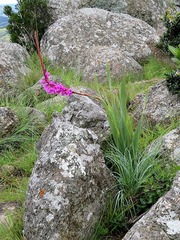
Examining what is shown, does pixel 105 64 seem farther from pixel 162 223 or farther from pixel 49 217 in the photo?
pixel 162 223

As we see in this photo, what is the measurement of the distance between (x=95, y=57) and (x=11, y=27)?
3354 millimetres

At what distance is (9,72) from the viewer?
8.52m

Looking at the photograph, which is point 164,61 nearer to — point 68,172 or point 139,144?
point 139,144

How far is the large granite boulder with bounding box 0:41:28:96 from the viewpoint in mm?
8102

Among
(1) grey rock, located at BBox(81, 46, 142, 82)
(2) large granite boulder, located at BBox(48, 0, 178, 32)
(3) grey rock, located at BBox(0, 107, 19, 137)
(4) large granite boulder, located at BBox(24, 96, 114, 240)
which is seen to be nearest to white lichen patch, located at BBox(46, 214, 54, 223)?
(4) large granite boulder, located at BBox(24, 96, 114, 240)

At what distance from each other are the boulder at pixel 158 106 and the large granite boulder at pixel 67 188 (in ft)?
5.65

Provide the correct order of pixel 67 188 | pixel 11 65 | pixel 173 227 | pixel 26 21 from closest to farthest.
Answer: pixel 173 227 → pixel 67 188 → pixel 11 65 → pixel 26 21

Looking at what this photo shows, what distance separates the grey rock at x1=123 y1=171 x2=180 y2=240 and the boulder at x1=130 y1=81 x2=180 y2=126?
2.32 meters

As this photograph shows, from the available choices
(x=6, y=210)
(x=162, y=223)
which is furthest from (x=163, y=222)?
(x=6, y=210)

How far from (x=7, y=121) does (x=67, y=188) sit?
9.31ft

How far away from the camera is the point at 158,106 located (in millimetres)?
5418

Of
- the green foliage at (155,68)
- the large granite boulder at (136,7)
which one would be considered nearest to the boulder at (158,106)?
the green foliage at (155,68)

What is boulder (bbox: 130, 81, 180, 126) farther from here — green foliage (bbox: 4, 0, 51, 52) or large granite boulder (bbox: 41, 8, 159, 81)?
green foliage (bbox: 4, 0, 51, 52)

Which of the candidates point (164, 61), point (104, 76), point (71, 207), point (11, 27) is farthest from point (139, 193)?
point (11, 27)
